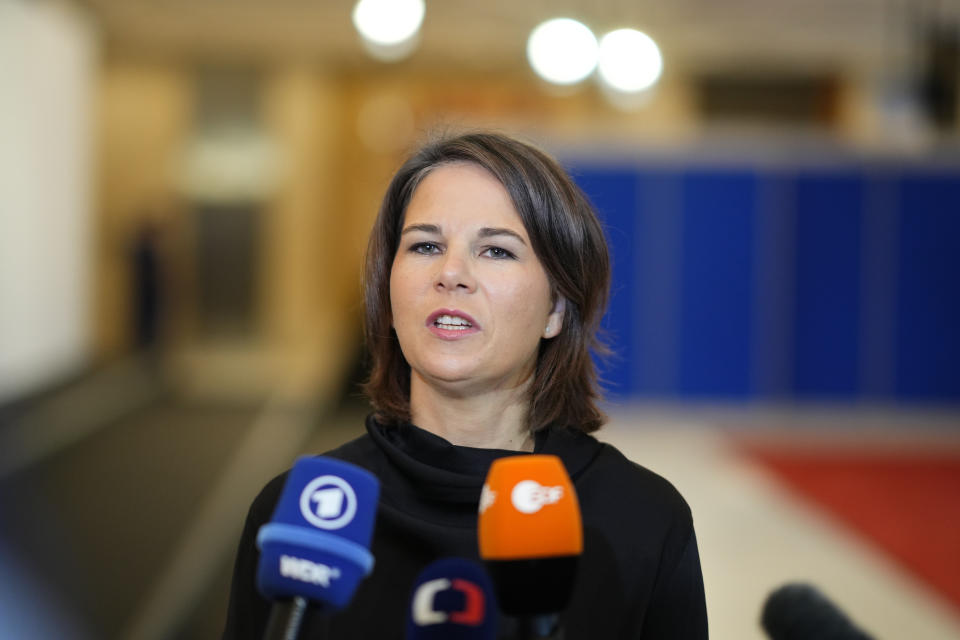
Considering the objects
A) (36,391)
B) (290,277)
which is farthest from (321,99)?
(36,391)

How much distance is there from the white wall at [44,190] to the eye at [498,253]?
28.4 ft

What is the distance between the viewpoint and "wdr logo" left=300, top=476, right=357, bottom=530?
36.5 inches

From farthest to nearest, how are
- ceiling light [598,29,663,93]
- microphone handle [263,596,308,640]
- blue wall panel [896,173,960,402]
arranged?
blue wall panel [896,173,960,402], ceiling light [598,29,663,93], microphone handle [263,596,308,640]

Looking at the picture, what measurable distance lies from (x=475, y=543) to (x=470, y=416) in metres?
0.21

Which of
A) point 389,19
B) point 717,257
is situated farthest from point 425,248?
point 717,257

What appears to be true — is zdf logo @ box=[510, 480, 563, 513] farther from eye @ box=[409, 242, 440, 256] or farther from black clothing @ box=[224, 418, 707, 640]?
eye @ box=[409, 242, 440, 256]

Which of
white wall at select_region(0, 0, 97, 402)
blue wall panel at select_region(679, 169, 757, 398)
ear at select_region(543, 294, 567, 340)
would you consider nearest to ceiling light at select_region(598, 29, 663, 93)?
blue wall panel at select_region(679, 169, 757, 398)

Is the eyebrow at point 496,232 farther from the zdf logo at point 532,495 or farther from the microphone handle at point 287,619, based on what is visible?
the microphone handle at point 287,619

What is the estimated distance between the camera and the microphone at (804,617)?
0.95 m

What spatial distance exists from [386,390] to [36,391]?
8.95 metres

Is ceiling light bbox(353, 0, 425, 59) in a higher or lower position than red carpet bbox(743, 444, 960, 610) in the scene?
higher

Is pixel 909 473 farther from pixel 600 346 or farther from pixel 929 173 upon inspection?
pixel 600 346

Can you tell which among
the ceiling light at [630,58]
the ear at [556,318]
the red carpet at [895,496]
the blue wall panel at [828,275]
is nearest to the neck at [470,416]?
the ear at [556,318]

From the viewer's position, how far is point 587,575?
1.25 meters
